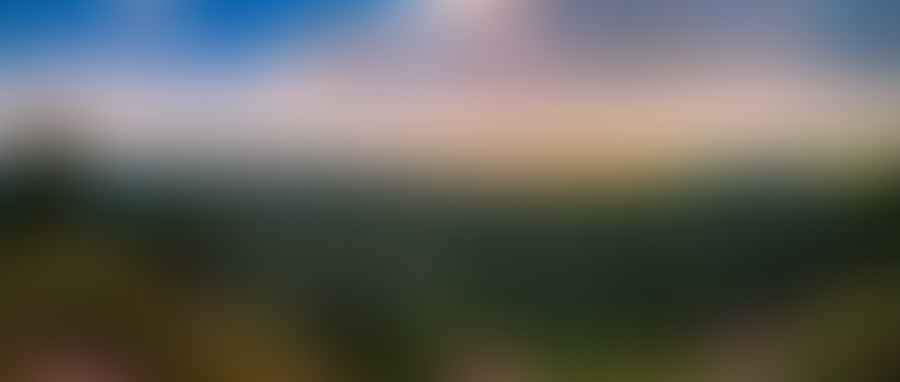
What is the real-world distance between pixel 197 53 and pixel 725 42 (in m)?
0.69

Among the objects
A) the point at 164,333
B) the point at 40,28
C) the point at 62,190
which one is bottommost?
the point at 164,333

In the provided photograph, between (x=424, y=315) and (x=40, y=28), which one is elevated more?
(x=40, y=28)

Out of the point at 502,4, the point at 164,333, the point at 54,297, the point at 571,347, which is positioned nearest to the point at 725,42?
the point at 502,4

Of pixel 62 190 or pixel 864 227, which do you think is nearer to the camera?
pixel 864 227

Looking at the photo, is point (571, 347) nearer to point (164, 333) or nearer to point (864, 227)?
Answer: point (864, 227)

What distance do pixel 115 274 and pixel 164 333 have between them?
11cm

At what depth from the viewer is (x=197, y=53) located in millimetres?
1097

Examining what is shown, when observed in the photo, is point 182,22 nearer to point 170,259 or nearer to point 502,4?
point 170,259

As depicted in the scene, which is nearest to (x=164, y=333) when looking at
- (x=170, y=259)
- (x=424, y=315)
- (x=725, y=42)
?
(x=170, y=259)

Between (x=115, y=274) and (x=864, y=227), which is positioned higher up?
(x=864, y=227)

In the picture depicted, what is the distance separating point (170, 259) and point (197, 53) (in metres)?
0.28

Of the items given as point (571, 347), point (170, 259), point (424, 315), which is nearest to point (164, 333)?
point (170, 259)

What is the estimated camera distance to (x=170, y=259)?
1107 mm

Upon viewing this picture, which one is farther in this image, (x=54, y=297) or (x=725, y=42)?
(x=54, y=297)
